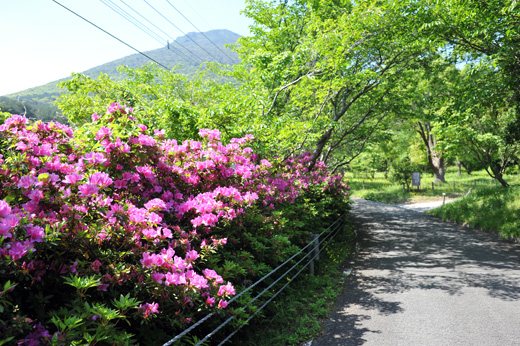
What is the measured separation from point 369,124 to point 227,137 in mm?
11650

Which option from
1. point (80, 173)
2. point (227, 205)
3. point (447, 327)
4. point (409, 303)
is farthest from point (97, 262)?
point (409, 303)

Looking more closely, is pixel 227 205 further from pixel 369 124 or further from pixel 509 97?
pixel 369 124

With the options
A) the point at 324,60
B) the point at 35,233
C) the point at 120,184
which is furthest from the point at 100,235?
the point at 324,60

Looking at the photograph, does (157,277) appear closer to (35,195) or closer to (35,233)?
(35,233)

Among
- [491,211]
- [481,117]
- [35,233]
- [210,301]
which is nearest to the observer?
[35,233]

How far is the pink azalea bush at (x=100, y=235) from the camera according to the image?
193cm

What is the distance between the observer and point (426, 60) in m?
11.5

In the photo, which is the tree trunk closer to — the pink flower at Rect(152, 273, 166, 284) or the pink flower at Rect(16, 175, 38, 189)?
the pink flower at Rect(152, 273, 166, 284)

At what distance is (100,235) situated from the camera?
238 cm

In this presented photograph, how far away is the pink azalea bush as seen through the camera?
1.93 meters

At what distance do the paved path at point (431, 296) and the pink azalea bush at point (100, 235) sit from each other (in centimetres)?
259

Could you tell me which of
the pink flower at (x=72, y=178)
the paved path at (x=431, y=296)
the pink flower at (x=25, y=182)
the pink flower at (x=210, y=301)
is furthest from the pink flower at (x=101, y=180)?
the paved path at (x=431, y=296)

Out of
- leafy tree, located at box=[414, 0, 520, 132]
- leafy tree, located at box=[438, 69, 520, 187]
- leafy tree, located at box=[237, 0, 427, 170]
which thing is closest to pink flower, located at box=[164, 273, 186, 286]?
leafy tree, located at box=[237, 0, 427, 170]

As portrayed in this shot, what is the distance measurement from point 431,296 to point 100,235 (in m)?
6.10
